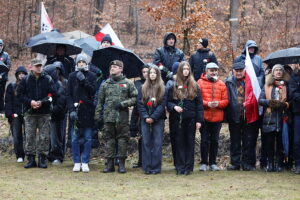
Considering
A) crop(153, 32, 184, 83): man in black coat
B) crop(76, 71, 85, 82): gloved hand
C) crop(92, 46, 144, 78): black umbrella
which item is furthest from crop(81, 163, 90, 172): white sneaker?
crop(153, 32, 184, 83): man in black coat

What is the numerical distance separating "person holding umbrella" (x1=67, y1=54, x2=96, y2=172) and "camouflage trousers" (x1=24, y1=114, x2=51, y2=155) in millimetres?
595

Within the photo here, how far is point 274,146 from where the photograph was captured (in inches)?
423

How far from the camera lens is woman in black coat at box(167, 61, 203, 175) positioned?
1033 cm

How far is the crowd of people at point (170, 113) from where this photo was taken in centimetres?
1041

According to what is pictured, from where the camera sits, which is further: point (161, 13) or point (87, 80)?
point (161, 13)

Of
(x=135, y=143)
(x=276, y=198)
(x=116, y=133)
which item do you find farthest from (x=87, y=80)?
(x=276, y=198)

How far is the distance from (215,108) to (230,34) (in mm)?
8086

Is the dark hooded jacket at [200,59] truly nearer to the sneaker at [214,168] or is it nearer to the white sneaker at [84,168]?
the sneaker at [214,168]

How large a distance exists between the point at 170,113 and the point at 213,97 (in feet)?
3.08

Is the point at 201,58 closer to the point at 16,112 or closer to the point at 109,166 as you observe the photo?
the point at 109,166

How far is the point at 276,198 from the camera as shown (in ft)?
26.3

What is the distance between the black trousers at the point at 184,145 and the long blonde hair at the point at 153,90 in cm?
63

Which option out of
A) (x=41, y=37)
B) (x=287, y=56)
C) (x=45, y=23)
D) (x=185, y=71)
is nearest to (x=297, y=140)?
(x=287, y=56)

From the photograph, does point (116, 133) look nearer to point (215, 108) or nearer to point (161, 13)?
point (215, 108)
